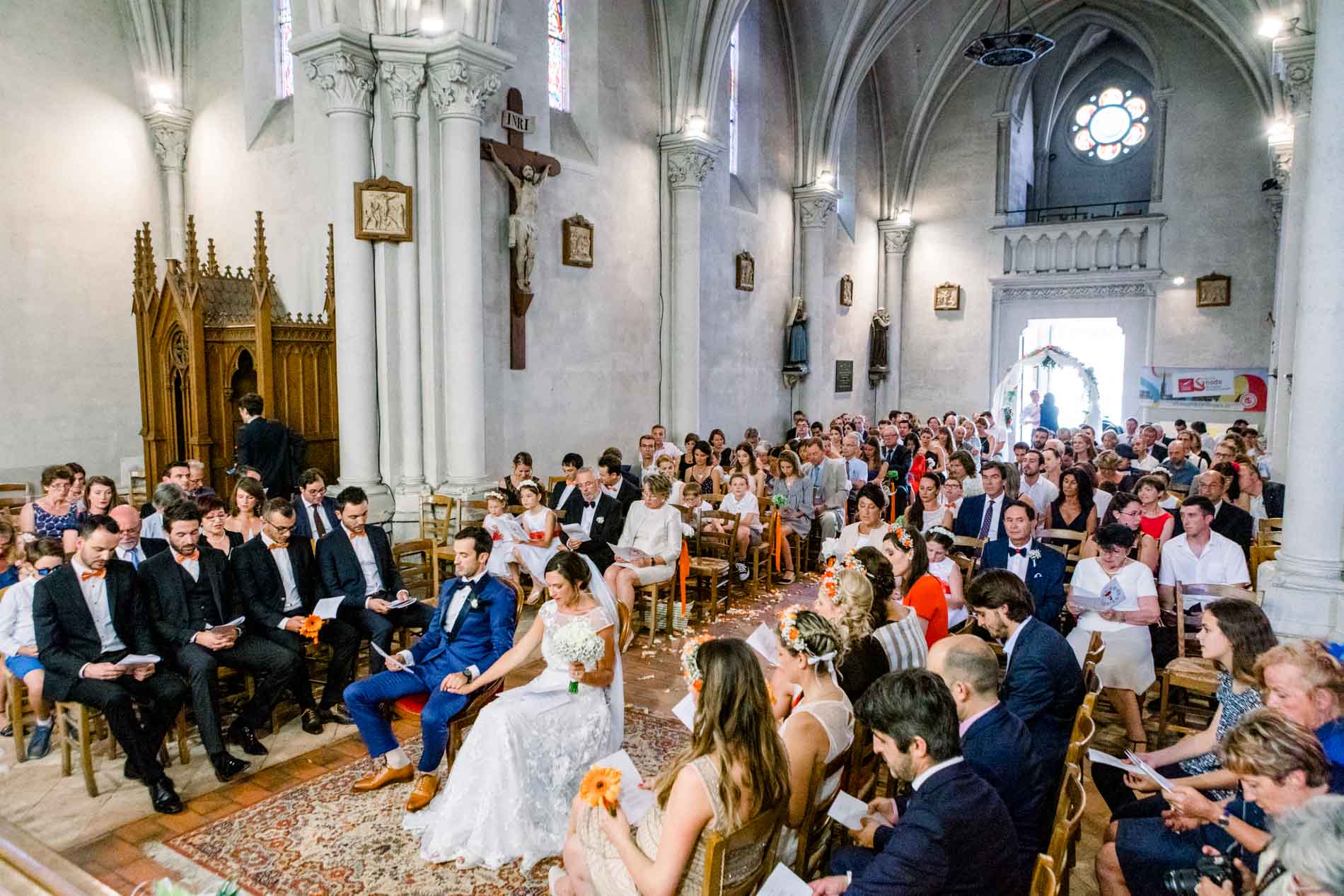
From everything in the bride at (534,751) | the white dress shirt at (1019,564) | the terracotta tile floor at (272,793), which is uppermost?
the white dress shirt at (1019,564)

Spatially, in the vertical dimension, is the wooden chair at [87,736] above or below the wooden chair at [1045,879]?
below

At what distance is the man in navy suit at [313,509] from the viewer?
261 inches

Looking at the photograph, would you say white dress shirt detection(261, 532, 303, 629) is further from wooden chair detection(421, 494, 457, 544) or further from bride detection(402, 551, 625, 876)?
wooden chair detection(421, 494, 457, 544)

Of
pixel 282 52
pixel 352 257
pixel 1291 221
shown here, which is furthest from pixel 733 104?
pixel 1291 221

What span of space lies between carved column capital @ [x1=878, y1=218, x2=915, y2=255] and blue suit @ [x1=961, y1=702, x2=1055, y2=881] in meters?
17.3

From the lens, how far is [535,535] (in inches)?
286

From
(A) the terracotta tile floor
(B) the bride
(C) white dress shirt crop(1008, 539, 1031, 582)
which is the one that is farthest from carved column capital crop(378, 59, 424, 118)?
(C) white dress shirt crop(1008, 539, 1031, 582)

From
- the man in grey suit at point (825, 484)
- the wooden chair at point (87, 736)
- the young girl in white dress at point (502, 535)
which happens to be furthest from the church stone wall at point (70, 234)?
the man in grey suit at point (825, 484)

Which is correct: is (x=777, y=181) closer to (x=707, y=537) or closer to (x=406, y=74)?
(x=406, y=74)

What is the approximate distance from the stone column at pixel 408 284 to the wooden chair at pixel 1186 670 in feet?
22.8

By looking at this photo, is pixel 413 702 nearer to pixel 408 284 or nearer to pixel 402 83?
pixel 408 284

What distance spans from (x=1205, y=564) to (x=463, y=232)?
715cm

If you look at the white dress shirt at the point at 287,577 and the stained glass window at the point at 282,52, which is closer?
the white dress shirt at the point at 287,577

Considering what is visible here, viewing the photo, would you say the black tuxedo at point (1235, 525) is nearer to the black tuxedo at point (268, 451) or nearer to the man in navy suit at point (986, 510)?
the man in navy suit at point (986, 510)
